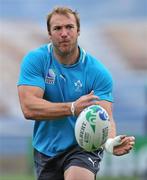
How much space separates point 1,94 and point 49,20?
43.9 ft

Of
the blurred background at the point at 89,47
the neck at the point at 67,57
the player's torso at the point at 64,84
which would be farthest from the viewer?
the blurred background at the point at 89,47

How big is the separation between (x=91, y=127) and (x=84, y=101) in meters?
0.28

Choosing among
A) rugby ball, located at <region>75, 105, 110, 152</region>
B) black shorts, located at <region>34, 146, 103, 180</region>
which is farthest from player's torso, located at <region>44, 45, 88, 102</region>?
rugby ball, located at <region>75, 105, 110, 152</region>

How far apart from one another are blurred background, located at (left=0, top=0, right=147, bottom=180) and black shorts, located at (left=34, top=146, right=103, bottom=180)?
11329 mm

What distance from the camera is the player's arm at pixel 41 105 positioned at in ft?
24.6

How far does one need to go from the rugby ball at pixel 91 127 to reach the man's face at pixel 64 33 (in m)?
0.84

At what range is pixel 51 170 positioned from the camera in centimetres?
828

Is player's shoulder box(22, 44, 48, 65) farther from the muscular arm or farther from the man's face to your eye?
the muscular arm

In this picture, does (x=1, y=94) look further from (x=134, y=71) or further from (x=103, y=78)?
(x=103, y=78)

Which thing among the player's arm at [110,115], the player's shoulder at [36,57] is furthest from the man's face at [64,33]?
the player's arm at [110,115]

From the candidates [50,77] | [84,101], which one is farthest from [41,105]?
[84,101]

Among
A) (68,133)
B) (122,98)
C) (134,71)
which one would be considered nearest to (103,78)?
(68,133)

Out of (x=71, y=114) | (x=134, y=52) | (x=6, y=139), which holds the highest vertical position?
(x=71, y=114)

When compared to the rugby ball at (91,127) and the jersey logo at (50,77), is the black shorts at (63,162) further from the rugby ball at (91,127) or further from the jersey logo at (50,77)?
the jersey logo at (50,77)
